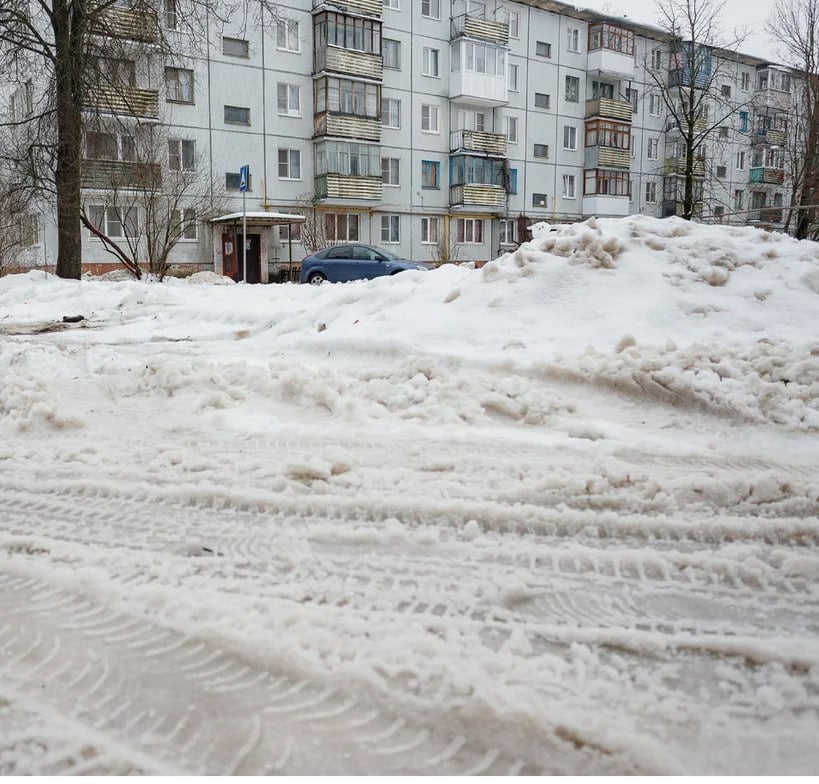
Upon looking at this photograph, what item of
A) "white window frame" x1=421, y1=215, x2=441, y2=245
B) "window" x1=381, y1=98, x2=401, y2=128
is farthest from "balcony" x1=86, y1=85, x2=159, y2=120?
"white window frame" x1=421, y1=215, x2=441, y2=245

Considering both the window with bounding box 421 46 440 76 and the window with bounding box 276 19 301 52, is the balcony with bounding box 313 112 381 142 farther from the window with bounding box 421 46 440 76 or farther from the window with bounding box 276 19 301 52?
the window with bounding box 421 46 440 76

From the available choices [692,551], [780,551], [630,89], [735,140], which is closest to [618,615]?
[692,551]

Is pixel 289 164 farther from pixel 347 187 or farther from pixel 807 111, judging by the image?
pixel 807 111

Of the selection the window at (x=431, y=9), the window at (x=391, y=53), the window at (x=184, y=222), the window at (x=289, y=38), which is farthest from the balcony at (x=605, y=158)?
the window at (x=184, y=222)

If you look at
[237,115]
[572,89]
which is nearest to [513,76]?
[572,89]

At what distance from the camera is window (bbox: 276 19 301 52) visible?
30969mm

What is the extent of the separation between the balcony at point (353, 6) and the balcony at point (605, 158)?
13.2 m

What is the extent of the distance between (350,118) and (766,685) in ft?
106

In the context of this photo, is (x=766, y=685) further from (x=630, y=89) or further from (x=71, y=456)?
(x=630, y=89)

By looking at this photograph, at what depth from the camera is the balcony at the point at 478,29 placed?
3462 centimetres

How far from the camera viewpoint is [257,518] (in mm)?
3014

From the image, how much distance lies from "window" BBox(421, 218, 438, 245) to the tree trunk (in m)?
20.9

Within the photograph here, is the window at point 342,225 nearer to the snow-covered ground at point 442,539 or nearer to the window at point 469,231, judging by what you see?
the window at point 469,231

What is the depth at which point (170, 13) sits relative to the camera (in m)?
15.8
